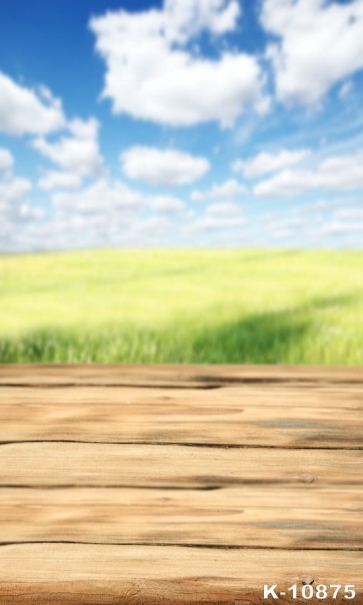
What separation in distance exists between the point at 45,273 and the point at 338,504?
39.2 ft

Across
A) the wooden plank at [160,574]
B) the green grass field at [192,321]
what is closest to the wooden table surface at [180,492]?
the wooden plank at [160,574]

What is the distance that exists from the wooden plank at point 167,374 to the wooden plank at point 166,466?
0.45 metres

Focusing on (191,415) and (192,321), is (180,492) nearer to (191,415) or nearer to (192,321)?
(191,415)

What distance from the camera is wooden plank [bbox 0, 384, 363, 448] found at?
1.90 meters

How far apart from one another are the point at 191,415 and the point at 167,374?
0.42 meters

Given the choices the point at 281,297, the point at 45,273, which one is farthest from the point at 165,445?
the point at 45,273

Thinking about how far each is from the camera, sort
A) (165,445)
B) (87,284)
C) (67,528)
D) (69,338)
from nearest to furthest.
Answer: (67,528) < (165,445) < (69,338) < (87,284)

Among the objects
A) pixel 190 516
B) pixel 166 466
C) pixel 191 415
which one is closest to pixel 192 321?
pixel 191 415

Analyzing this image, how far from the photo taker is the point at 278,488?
1699 millimetres

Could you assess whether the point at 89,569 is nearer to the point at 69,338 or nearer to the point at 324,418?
the point at 324,418

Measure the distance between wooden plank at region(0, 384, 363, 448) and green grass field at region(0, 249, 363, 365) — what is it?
5.40 feet

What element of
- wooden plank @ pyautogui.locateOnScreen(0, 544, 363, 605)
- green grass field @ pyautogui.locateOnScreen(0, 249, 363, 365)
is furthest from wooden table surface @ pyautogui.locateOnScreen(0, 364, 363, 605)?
green grass field @ pyautogui.locateOnScreen(0, 249, 363, 365)

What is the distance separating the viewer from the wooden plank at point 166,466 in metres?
1.73

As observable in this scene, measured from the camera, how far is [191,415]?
6.59ft
